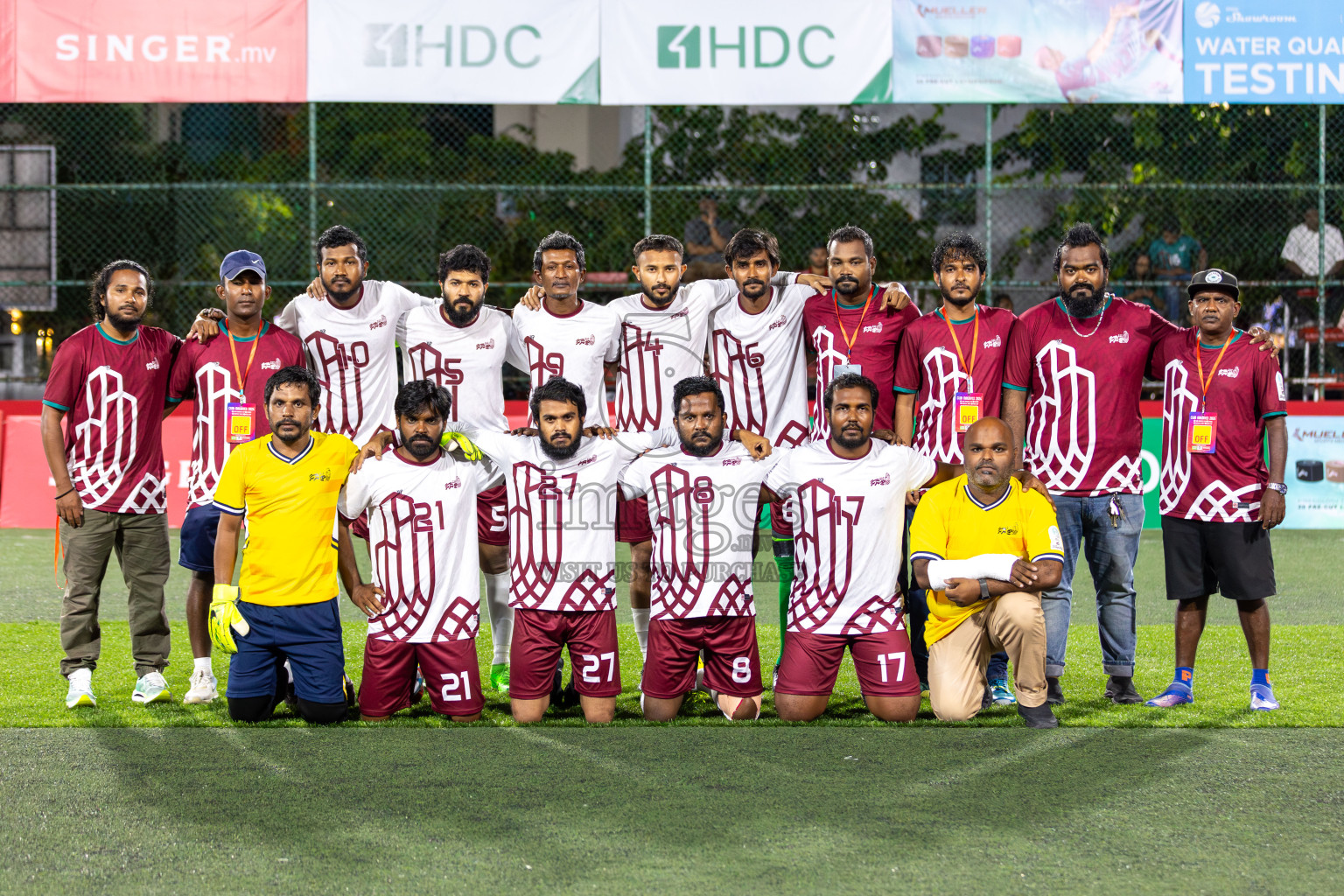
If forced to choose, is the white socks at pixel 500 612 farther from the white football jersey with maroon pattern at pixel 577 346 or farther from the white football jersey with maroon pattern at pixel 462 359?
the white football jersey with maroon pattern at pixel 577 346

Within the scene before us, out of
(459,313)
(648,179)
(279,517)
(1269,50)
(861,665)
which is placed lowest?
(861,665)

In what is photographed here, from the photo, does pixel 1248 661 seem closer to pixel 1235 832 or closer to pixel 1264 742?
pixel 1264 742

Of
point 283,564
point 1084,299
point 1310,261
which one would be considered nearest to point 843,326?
point 1084,299

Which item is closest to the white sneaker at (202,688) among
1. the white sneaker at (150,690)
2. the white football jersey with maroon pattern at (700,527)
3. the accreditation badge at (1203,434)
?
the white sneaker at (150,690)

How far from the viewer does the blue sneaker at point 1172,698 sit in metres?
5.53

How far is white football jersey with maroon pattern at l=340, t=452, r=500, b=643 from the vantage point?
5367 millimetres

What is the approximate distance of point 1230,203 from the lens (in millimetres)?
14578

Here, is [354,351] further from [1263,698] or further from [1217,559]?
[1263,698]

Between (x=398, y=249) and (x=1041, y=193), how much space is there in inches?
298

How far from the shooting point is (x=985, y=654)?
5.37 m

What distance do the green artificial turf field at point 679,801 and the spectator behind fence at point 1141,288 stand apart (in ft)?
28.4

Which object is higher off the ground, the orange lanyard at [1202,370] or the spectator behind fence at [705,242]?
the spectator behind fence at [705,242]

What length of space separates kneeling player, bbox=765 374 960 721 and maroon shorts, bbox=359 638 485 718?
1.26 meters

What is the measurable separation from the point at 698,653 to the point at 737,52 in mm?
8722
